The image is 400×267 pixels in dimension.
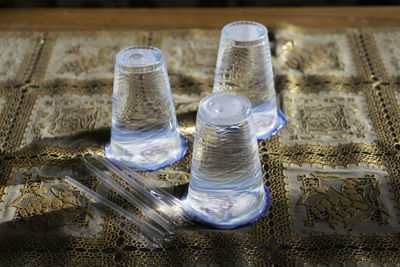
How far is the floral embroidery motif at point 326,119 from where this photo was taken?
29.7 inches

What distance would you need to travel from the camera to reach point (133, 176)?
0.69m

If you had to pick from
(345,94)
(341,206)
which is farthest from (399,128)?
(341,206)

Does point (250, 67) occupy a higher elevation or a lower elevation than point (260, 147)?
higher

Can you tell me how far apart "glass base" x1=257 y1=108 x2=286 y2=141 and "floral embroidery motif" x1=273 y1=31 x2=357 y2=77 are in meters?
0.15

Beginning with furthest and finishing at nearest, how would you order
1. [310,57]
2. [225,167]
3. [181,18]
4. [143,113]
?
1. [181,18]
2. [310,57]
3. [143,113]
4. [225,167]

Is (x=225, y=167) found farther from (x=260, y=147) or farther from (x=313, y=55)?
(x=313, y=55)

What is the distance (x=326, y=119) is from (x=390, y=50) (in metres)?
0.29

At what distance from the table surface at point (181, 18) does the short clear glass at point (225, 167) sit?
1.87 feet

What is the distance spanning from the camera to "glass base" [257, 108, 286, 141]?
761mm

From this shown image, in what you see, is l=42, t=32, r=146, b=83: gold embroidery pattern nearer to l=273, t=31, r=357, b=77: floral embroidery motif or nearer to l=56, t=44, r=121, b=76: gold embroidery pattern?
l=56, t=44, r=121, b=76: gold embroidery pattern

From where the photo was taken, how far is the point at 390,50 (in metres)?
0.99

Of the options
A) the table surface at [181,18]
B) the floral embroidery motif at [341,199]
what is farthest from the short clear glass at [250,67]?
the table surface at [181,18]

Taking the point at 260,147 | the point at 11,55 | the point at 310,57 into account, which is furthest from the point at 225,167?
the point at 11,55

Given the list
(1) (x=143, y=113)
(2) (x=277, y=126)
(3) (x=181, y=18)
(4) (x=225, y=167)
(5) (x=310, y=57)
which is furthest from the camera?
(3) (x=181, y=18)
